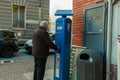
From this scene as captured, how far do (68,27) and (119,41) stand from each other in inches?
66.4

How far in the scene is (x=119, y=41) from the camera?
468cm

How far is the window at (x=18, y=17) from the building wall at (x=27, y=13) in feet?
1.09

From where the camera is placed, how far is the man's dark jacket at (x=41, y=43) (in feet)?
19.7

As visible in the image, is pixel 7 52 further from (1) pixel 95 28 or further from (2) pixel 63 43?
(1) pixel 95 28

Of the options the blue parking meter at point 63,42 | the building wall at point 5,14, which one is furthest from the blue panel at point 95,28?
the building wall at point 5,14

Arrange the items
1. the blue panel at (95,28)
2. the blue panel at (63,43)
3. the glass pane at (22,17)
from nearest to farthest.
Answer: the blue panel at (95,28), the blue panel at (63,43), the glass pane at (22,17)

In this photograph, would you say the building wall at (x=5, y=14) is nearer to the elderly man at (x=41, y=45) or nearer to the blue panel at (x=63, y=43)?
the elderly man at (x=41, y=45)

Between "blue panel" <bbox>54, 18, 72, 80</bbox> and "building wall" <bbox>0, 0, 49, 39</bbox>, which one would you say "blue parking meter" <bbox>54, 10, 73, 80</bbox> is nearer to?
"blue panel" <bbox>54, 18, 72, 80</bbox>

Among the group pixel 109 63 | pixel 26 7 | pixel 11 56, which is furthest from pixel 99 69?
pixel 26 7

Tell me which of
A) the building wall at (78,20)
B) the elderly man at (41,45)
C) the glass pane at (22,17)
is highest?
the glass pane at (22,17)

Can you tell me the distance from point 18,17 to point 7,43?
6.37 metres

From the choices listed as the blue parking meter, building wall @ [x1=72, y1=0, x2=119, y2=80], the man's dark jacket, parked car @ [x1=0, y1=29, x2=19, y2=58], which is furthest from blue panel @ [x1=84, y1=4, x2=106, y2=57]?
parked car @ [x1=0, y1=29, x2=19, y2=58]

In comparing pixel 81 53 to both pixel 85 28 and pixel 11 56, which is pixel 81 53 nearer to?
pixel 85 28

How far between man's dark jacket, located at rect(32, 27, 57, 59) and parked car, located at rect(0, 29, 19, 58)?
694cm
